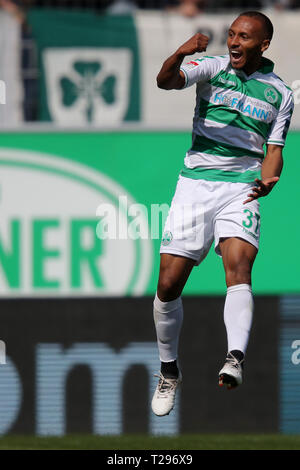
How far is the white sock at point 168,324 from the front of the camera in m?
7.20

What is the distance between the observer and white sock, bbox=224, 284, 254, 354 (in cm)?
670

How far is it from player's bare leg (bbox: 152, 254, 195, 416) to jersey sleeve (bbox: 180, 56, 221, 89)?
1.00 meters

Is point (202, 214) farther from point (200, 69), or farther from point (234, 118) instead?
point (200, 69)

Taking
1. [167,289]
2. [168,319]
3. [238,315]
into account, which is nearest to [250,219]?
[238,315]

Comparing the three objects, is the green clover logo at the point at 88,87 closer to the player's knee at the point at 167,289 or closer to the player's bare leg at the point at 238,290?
the player's knee at the point at 167,289

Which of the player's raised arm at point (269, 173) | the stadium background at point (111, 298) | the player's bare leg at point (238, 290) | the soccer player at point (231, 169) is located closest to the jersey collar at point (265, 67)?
the soccer player at point (231, 169)

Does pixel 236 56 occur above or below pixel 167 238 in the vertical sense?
above

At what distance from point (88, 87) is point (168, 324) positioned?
133 inches

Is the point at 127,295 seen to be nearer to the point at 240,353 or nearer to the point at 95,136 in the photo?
the point at 95,136

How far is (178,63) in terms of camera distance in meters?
6.54

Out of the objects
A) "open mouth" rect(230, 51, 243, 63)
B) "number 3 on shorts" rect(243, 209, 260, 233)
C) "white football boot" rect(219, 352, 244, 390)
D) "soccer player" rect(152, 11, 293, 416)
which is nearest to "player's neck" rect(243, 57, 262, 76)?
"soccer player" rect(152, 11, 293, 416)

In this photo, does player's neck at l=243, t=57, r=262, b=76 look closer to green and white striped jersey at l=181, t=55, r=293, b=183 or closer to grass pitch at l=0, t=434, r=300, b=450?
green and white striped jersey at l=181, t=55, r=293, b=183
